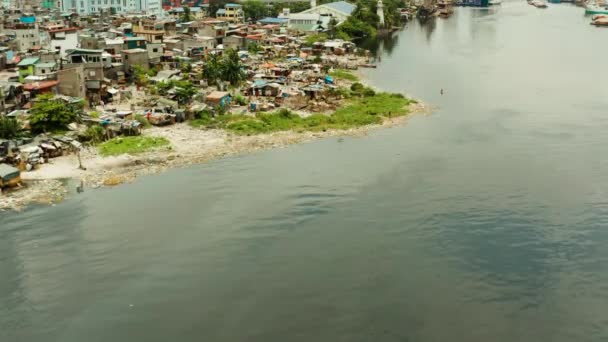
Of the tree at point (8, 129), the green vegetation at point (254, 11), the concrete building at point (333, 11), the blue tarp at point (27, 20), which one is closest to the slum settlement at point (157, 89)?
the tree at point (8, 129)

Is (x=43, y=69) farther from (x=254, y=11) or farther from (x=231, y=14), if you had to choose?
(x=254, y=11)

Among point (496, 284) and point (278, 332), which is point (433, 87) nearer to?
point (496, 284)

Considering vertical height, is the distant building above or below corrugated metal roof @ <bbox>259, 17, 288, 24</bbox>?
above

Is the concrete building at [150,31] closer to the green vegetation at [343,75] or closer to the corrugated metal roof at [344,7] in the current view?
the green vegetation at [343,75]

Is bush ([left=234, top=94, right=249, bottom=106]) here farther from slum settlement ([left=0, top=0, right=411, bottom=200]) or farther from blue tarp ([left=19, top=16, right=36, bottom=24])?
blue tarp ([left=19, top=16, right=36, bottom=24])

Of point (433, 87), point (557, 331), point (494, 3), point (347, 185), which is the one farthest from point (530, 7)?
point (557, 331)

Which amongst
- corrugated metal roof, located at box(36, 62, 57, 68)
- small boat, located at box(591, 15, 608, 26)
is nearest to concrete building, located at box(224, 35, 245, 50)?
corrugated metal roof, located at box(36, 62, 57, 68)

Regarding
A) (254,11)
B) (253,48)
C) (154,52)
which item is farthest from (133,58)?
(254,11)
